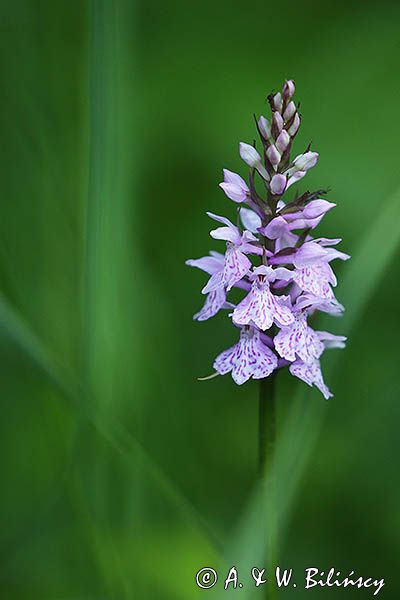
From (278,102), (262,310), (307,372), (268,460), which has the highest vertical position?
(278,102)

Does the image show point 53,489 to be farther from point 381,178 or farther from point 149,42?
point 149,42

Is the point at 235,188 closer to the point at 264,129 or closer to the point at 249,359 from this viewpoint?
the point at 264,129

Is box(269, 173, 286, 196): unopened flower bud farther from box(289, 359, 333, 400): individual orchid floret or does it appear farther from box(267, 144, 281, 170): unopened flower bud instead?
box(289, 359, 333, 400): individual orchid floret

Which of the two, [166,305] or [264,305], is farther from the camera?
[166,305]

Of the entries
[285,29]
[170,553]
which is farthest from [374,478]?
[285,29]

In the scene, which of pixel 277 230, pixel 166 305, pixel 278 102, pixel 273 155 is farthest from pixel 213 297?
pixel 166 305

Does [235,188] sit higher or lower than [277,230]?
higher

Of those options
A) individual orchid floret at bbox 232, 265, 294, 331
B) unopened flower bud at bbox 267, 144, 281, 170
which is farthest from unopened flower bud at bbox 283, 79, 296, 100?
individual orchid floret at bbox 232, 265, 294, 331
